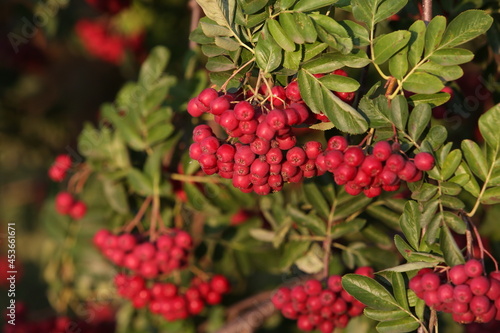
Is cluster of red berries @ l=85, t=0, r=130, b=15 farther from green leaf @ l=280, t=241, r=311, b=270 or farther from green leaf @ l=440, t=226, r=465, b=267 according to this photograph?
green leaf @ l=440, t=226, r=465, b=267

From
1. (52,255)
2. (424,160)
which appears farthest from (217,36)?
(52,255)

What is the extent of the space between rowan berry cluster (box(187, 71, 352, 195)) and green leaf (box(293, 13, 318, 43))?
0.12 metres

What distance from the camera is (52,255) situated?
8.82 ft

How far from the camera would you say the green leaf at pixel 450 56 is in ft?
4.15

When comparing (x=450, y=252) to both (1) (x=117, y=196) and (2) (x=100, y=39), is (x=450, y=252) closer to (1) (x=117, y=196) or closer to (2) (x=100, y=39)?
(1) (x=117, y=196)

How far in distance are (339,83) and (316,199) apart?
53cm

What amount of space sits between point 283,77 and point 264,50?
121 mm

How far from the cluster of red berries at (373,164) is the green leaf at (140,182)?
834mm

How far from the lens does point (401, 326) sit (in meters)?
1.29

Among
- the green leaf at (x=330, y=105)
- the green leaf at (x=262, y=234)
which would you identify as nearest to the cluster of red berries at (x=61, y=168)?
the green leaf at (x=262, y=234)

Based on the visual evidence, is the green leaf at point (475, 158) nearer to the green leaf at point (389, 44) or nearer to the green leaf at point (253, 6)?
the green leaf at point (389, 44)

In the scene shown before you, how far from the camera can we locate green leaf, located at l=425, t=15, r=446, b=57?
50.0 inches

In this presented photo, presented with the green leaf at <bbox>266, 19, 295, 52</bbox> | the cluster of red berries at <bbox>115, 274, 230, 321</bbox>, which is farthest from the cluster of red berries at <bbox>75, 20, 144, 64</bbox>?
the green leaf at <bbox>266, 19, 295, 52</bbox>

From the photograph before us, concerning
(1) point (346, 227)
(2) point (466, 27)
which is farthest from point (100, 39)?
(2) point (466, 27)
